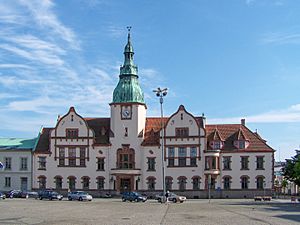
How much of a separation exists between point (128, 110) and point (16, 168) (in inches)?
882

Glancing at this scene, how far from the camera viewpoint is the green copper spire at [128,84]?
8756 cm

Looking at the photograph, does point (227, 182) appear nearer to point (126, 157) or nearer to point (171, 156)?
point (171, 156)

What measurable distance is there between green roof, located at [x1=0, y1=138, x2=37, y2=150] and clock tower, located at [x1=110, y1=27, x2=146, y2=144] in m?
15.6

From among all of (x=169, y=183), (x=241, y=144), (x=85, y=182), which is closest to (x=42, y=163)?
(x=85, y=182)

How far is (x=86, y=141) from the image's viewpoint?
87062mm

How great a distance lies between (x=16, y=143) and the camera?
9238cm

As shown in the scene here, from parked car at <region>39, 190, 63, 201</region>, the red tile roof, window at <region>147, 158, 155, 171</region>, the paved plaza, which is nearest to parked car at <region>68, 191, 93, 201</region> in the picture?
parked car at <region>39, 190, 63, 201</region>

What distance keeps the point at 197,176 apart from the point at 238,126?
12220 mm

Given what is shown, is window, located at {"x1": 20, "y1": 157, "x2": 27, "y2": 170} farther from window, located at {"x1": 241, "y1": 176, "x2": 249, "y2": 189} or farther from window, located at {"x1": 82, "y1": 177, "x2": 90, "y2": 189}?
window, located at {"x1": 241, "y1": 176, "x2": 249, "y2": 189}

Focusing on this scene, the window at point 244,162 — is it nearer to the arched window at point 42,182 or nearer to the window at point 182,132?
the window at point 182,132

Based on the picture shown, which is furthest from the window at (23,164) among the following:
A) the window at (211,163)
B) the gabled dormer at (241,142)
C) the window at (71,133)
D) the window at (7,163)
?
the gabled dormer at (241,142)

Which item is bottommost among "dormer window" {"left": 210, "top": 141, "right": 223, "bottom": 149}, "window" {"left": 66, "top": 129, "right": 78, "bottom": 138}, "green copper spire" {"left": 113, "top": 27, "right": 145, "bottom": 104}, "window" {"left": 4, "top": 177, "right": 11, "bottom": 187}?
"window" {"left": 4, "top": 177, "right": 11, "bottom": 187}

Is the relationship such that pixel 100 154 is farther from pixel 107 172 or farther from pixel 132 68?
pixel 132 68

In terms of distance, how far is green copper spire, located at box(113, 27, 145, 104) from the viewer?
87.6 meters
